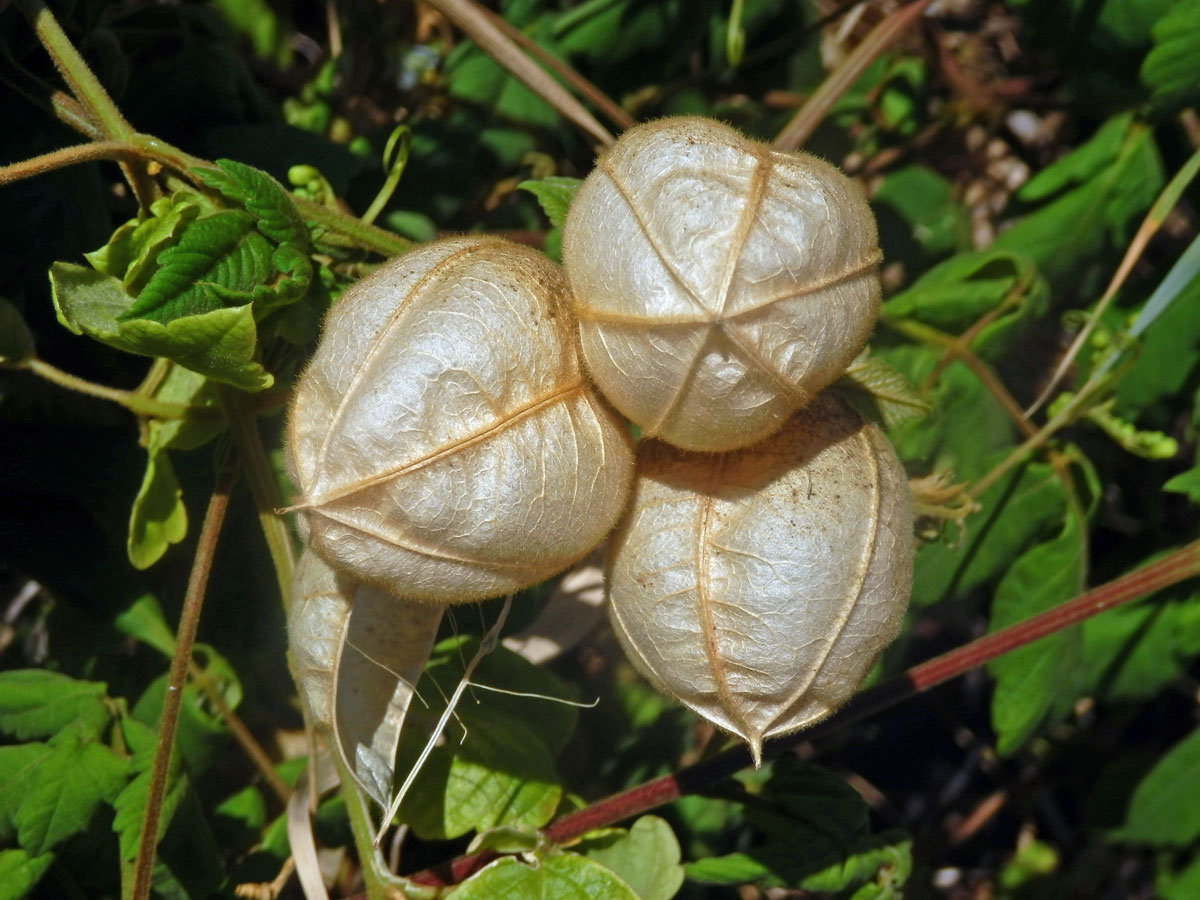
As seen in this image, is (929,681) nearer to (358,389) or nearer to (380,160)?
(358,389)

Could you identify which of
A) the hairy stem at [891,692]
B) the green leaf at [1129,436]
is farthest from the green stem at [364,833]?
the green leaf at [1129,436]

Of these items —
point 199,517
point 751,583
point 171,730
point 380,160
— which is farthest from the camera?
point 380,160

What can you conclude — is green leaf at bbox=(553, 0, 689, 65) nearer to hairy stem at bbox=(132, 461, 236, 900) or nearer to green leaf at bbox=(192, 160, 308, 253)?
green leaf at bbox=(192, 160, 308, 253)

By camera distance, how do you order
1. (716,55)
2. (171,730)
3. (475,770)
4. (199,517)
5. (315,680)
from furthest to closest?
(716,55), (199,517), (475,770), (171,730), (315,680)

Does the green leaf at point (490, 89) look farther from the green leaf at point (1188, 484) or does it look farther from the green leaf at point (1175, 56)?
the green leaf at point (1188, 484)

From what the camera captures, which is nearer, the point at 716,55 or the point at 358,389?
the point at 358,389

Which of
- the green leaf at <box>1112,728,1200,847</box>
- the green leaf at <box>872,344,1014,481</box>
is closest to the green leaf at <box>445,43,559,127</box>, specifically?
the green leaf at <box>872,344,1014,481</box>

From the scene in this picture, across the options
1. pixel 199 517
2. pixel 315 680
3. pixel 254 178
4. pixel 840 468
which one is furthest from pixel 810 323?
pixel 199 517
